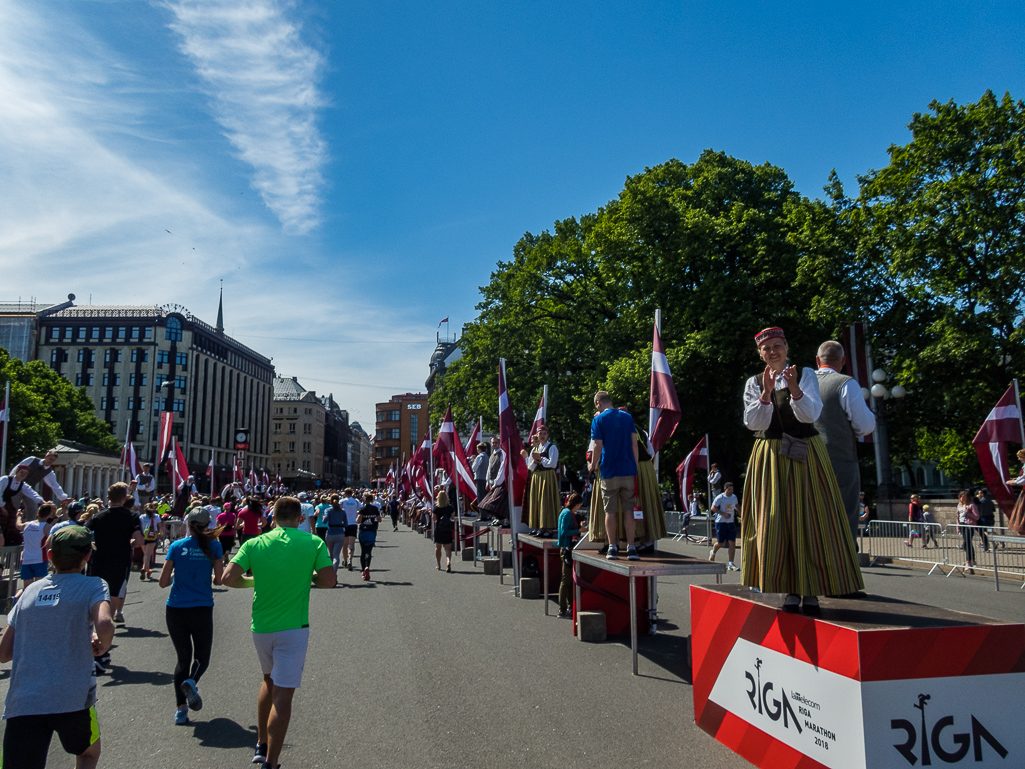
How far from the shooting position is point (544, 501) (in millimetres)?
12586

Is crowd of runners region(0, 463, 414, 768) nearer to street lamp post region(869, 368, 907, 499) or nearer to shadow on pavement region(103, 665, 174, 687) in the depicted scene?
shadow on pavement region(103, 665, 174, 687)

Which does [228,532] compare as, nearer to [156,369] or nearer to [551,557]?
[551,557]

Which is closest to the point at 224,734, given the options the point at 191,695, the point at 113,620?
the point at 191,695

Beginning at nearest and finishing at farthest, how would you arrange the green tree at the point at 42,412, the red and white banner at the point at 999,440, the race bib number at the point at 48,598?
the race bib number at the point at 48,598 < the red and white banner at the point at 999,440 < the green tree at the point at 42,412

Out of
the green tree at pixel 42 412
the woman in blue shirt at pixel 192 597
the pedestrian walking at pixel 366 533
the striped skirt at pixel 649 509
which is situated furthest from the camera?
the green tree at pixel 42 412

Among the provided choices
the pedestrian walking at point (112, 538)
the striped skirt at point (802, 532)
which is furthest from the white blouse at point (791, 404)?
the pedestrian walking at point (112, 538)

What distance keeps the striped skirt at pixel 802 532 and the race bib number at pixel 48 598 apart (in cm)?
373

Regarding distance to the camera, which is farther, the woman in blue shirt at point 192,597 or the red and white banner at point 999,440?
the red and white banner at point 999,440

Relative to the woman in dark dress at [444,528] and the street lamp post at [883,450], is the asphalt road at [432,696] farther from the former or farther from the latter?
the street lamp post at [883,450]

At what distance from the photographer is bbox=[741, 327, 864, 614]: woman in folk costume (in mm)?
4457

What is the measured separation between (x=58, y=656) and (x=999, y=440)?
666 inches

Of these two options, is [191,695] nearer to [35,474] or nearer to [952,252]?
[35,474]

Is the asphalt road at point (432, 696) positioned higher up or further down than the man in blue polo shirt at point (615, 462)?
further down

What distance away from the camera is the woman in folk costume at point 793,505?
4457 millimetres
